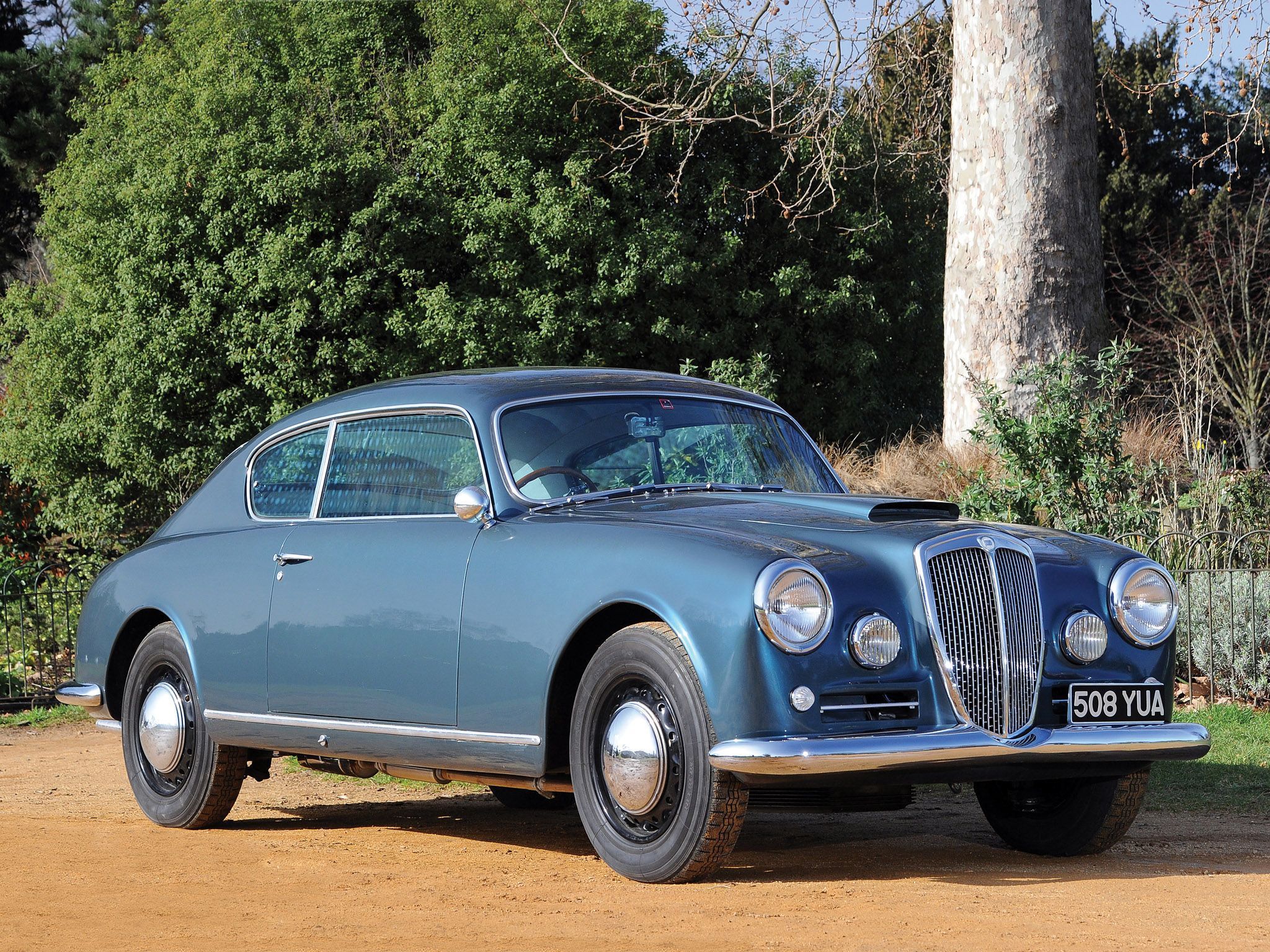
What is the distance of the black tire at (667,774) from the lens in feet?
15.4

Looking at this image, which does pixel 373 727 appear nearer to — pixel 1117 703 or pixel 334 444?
pixel 334 444

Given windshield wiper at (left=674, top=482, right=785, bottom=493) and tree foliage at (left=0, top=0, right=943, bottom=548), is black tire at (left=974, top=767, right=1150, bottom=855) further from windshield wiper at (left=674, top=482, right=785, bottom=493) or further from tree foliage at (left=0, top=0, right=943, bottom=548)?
tree foliage at (left=0, top=0, right=943, bottom=548)

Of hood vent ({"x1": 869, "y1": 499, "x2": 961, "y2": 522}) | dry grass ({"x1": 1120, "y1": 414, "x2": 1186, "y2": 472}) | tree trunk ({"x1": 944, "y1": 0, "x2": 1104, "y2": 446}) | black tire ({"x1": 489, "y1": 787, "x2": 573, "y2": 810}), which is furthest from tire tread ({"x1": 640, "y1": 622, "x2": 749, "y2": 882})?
tree trunk ({"x1": 944, "y1": 0, "x2": 1104, "y2": 446})

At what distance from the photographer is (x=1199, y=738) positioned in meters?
5.22

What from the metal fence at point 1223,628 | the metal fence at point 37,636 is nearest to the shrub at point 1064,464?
the metal fence at point 1223,628

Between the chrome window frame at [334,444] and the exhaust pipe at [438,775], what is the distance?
0.95 meters

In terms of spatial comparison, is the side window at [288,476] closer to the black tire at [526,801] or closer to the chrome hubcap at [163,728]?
the chrome hubcap at [163,728]

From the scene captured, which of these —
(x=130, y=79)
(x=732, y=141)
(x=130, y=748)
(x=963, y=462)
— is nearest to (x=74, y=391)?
(x=130, y=79)

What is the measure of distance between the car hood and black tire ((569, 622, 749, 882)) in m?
0.47

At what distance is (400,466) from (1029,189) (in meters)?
7.86

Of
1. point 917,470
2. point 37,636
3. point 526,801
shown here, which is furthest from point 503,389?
point 37,636

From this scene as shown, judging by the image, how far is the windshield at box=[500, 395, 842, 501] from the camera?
580 centimetres

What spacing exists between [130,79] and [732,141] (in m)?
9.90

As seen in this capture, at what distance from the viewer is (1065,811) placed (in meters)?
5.76
